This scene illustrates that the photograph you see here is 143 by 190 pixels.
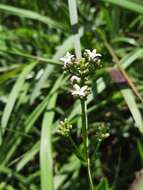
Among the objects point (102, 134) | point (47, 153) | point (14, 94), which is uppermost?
point (14, 94)

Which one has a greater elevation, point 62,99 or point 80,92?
point 62,99

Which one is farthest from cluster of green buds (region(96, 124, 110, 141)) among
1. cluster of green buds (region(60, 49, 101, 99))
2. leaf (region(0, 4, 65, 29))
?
leaf (region(0, 4, 65, 29))

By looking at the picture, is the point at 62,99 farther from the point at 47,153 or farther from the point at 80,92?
the point at 80,92

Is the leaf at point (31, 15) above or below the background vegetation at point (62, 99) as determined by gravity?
above

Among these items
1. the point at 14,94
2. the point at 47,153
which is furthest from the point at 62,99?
the point at 47,153

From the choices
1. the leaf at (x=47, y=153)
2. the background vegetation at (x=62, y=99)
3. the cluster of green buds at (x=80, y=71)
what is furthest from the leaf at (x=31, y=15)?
the cluster of green buds at (x=80, y=71)

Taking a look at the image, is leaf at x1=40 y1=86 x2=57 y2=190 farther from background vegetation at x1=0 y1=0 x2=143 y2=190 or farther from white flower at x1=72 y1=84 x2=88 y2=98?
white flower at x1=72 y1=84 x2=88 y2=98

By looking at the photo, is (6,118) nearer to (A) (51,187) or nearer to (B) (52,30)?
(A) (51,187)

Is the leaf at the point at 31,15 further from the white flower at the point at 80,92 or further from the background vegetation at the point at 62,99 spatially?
the white flower at the point at 80,92

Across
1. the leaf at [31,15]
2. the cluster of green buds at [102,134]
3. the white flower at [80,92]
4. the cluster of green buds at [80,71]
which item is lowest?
the cluster of green buds at [102,134]
